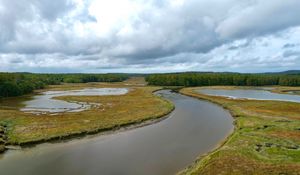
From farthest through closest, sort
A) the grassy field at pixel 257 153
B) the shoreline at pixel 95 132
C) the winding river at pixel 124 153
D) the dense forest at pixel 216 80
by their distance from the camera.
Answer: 1. the dense forest at pixel 216 80
2. the shoreline at pixel 95 132
3. the winding river at pixel 124 153
4. the grassy field at pixel 257 153

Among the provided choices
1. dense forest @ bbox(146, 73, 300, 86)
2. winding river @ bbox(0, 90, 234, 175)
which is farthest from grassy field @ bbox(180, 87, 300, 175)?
dense forest @ bbox(146, 73, 300, 86)

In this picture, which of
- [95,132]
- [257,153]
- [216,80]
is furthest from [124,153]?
[216,80]

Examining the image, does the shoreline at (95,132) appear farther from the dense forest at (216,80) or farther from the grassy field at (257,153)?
the dense forest at (216,80)

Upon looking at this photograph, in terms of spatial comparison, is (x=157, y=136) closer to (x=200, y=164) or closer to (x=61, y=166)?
(x=200, y=164)

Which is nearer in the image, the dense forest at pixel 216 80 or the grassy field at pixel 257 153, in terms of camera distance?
the grassy field at pixel 257 153

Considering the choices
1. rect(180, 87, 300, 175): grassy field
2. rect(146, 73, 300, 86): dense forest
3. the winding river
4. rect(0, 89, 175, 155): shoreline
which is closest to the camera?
rect(180, 87, 300, 175): grassy field

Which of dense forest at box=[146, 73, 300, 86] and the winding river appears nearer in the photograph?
the winding river

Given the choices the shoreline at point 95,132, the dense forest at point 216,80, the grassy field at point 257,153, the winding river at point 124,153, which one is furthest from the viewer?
the dense forest at point 216,80

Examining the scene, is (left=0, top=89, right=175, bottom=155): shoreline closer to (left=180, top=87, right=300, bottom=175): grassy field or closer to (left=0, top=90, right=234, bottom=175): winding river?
(left=0, top=90, right=234, bottom=175): winding river

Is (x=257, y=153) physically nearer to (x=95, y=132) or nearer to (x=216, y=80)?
(x=95, y=132)

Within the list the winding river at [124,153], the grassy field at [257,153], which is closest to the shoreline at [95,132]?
the winding river at [124,153]
